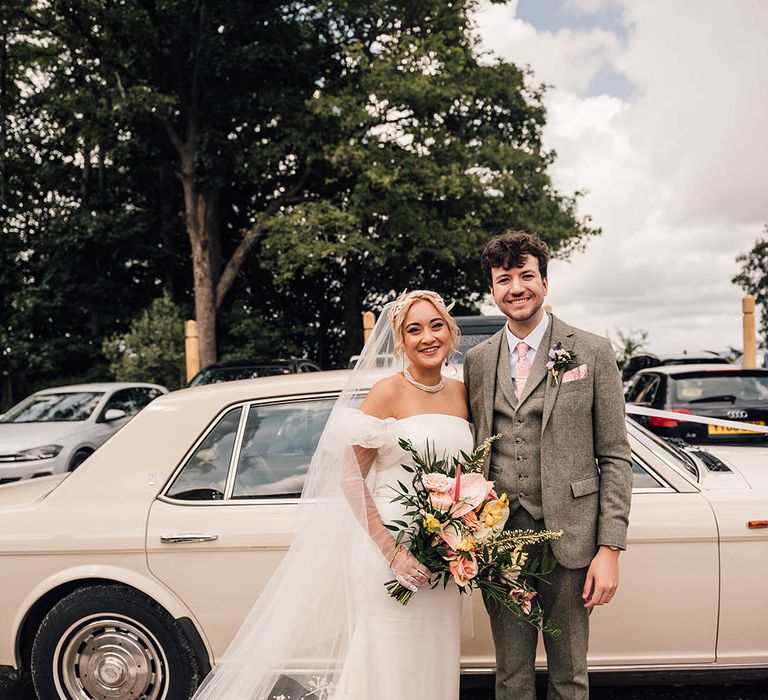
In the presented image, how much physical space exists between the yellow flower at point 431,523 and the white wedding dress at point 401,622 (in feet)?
0.79

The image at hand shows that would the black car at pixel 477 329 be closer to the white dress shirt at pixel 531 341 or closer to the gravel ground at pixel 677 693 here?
the gravel ground at pixel 677 693

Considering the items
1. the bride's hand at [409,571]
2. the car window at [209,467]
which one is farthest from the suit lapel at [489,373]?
the car window at [209,467]

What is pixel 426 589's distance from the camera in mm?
2590

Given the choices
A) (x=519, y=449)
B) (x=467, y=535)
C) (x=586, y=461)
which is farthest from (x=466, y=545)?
(x=586, y=461)

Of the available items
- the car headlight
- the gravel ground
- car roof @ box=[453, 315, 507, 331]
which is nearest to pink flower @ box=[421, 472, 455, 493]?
the gravel ground

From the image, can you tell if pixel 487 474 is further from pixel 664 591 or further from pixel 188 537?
pixel 188 537

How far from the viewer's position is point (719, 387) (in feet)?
26.6

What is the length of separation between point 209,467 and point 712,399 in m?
6.63

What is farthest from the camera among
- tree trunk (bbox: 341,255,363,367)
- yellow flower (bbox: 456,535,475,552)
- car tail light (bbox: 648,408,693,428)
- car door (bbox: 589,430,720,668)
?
tree trunk (bbox: 341,255,363,367)

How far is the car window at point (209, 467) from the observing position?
3.22 m

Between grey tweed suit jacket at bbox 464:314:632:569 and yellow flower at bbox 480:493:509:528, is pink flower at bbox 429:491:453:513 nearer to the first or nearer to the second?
yellow flower at bbox 480:493:509:528

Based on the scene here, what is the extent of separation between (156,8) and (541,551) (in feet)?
65.8

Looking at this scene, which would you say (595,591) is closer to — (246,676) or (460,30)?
(246,676)

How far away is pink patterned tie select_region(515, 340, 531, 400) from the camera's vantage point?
2.60 metres
